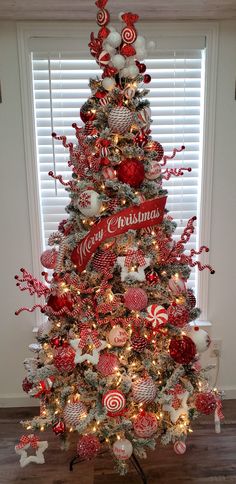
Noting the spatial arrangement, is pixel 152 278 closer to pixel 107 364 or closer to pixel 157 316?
pixel 157 316

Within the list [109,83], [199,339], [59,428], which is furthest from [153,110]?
[59,428]

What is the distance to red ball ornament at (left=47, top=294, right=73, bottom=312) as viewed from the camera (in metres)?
1.60

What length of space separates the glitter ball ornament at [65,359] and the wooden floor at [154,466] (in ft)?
2.45

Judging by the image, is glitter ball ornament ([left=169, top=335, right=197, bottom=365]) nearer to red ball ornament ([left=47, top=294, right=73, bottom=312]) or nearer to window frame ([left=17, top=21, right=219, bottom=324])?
red ball ornament ([left=47, top=294, right=73, bottom=312])

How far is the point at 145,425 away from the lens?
1526 millimetres

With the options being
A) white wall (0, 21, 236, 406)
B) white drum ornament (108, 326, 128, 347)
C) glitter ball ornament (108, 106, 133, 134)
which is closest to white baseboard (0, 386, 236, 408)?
white wall (0, 21, 236, 406)

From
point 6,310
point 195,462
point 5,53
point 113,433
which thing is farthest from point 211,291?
point 5,53

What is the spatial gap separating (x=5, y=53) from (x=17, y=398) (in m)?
2.04

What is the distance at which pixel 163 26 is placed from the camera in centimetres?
201

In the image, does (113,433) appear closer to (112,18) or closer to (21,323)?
(21,323)

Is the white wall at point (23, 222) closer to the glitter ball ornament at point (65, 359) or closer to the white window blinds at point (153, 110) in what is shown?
the white window blinds at point (153, 110)

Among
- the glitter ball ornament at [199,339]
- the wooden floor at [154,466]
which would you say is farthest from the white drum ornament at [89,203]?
the wooden floor at [154,466]

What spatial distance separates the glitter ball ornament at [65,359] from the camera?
5.09 feet

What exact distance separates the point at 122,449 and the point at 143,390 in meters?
0.27
